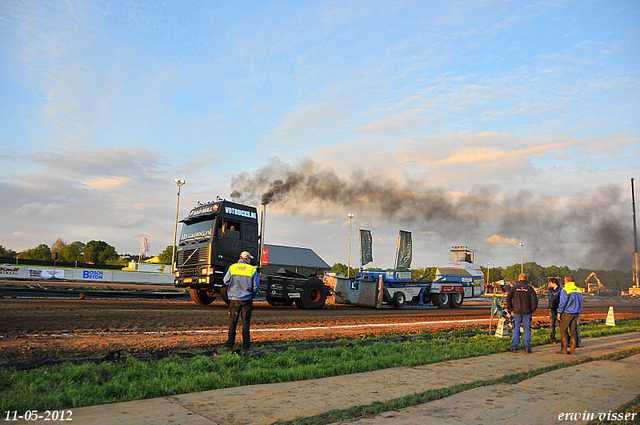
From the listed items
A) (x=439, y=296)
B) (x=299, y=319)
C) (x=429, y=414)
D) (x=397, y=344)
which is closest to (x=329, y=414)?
(x=429, y=414)

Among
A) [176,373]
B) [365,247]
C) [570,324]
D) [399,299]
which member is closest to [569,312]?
[570,324]

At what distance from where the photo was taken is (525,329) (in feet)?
31.3

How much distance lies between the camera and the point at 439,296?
2627cm

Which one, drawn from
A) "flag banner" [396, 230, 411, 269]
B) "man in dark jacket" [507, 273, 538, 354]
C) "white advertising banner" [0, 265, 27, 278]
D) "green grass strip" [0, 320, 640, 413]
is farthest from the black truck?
"white advertising banner" [0, 265, 27, 278]

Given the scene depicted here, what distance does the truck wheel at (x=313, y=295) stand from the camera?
18.7 m

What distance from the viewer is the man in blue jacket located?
9352 mm

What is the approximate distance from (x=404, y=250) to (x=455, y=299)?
4.37 metres

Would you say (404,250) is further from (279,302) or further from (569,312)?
(569,312)

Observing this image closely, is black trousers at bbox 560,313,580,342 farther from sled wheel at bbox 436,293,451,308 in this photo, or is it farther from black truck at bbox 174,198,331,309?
sled wheel at bbox 436,293,451,308

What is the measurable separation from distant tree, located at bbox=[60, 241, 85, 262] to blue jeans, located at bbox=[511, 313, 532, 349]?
429 ft

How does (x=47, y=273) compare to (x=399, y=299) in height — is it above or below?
above

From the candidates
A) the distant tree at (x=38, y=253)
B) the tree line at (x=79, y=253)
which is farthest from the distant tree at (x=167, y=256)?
the distant tree at (x=38, y=253)

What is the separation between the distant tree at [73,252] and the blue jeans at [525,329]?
13073 cm

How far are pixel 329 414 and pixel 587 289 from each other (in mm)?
95803
